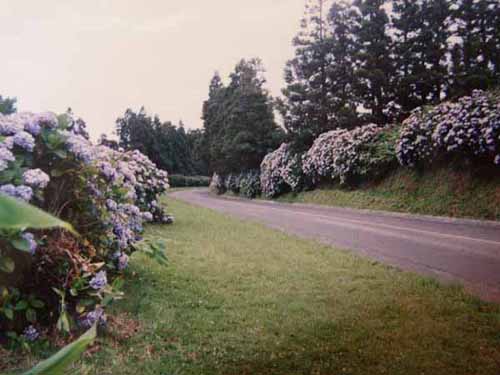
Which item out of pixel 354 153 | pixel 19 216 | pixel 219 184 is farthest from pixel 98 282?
pixel 219 184

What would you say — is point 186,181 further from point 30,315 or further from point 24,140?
point 30,315

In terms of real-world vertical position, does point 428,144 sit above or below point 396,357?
above

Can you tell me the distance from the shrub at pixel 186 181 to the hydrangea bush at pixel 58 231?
63.7 metres

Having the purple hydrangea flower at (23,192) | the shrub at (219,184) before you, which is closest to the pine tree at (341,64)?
the shrub at (219,184)

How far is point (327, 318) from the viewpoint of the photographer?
14.2 feet

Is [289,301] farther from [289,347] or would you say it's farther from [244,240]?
[244,240]

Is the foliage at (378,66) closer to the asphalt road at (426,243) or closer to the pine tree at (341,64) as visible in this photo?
the pine tree at (341,64)

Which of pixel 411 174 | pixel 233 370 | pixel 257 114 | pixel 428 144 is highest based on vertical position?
pixel 257 114

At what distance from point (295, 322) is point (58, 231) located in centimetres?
237

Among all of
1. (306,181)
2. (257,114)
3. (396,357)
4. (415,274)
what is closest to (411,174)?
(306,181)

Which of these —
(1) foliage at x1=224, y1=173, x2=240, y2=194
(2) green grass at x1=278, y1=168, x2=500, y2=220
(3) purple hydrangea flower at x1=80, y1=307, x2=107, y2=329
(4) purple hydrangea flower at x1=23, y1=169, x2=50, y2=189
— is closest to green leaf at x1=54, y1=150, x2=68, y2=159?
(4) purple hydrangea flower at x1=23, y1=169, x2=50, y2=189

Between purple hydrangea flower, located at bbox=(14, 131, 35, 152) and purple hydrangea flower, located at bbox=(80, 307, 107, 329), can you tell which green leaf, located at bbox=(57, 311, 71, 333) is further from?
purple hydrangea flower, located at bbox=(14, 131, 35, 152)

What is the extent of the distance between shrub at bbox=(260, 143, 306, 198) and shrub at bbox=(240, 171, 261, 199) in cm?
157

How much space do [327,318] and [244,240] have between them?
513cm
